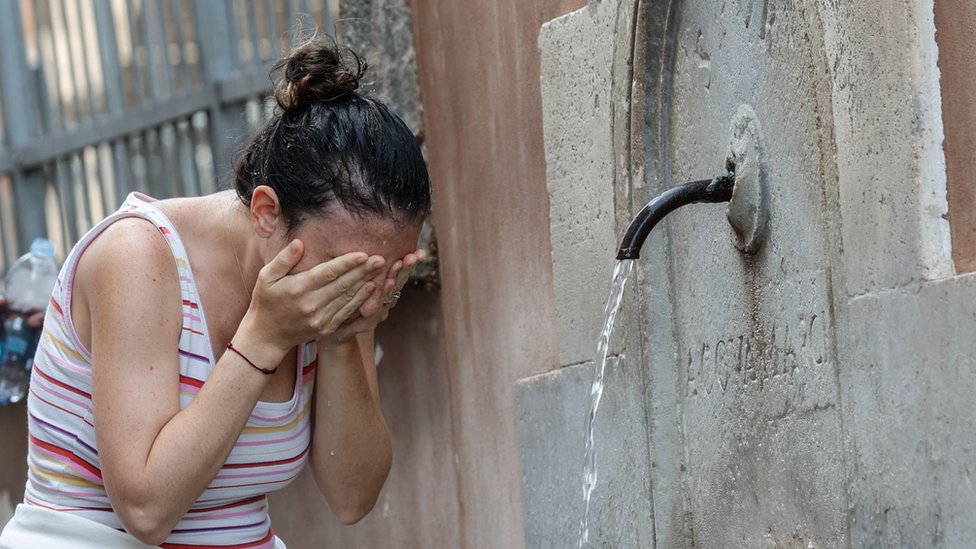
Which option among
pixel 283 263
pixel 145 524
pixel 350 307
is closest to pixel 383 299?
pixel 350 307

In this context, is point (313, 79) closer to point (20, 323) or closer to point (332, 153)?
point (332, 153)

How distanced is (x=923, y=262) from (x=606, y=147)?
3.69ft

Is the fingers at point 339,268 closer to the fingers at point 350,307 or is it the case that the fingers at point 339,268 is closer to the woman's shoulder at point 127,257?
the fingers at point 350,307

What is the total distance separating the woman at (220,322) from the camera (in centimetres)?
254

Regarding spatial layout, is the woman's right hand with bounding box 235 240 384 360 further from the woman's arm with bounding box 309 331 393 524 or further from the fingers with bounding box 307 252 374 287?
the woman's arm with bounding box 309 331 393 524

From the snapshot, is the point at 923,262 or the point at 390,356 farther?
the point at 390,356

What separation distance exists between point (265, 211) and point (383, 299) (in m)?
0.24

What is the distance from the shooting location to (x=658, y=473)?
10.7ft

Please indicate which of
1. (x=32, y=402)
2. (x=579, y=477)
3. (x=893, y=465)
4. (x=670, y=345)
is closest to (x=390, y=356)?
(x=579, y=477)

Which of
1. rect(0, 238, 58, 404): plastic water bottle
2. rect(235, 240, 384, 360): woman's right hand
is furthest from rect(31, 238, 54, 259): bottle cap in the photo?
rect(235, 240, 384, 360): woman's right hand

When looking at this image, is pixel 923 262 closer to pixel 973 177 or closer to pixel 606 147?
pixel 973 177

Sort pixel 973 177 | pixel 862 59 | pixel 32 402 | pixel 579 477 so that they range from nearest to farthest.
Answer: pixel 973 177, pixel 862 59, pixel 32 402, pixel 579 477

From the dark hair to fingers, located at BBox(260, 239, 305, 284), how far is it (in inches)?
2.4

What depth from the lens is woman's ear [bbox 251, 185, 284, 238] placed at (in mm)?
2619
